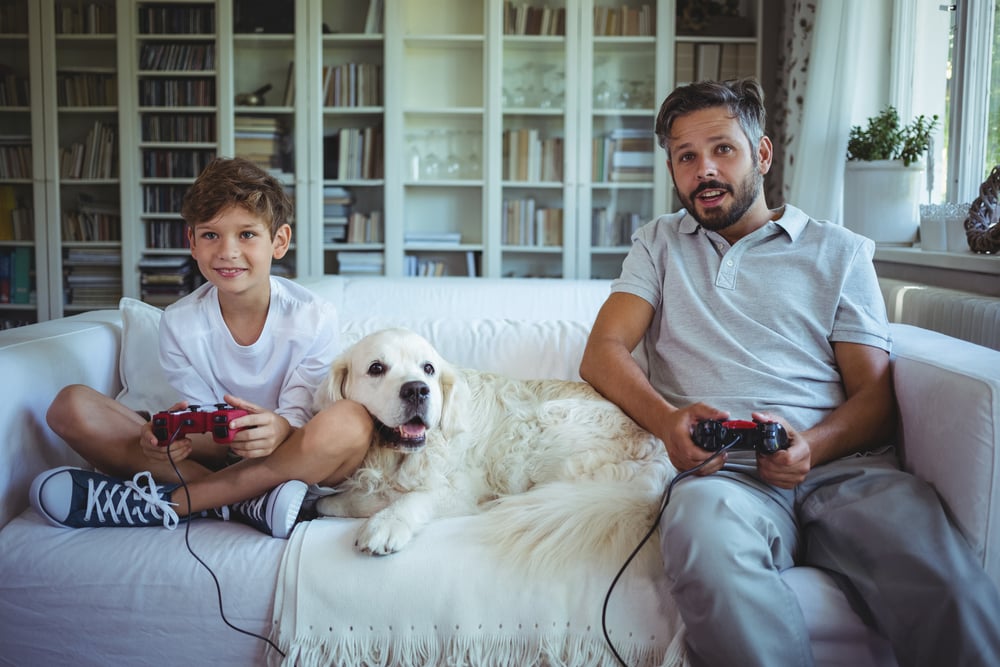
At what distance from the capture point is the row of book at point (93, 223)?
4.43 meters

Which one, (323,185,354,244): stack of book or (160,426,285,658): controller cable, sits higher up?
(323,185,354,244): stack of book

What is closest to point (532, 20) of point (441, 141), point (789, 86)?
point (441, 141)

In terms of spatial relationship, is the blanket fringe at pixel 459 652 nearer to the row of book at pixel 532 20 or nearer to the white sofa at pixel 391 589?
the white sofa at pixel 391 589

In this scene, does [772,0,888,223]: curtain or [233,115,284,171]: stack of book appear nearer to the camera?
[772,0,888,223]: curtain

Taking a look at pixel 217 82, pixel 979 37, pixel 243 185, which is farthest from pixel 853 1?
pixel 217 82

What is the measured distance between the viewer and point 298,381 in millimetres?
1699

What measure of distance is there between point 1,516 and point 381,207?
123 inches

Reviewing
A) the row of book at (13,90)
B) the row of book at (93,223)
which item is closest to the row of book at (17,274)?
the row of book at (93,223)

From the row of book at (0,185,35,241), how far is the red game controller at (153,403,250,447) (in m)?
3.64

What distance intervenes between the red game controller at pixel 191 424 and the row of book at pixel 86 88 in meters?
3.53

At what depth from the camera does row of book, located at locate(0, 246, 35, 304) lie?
4.46 meters

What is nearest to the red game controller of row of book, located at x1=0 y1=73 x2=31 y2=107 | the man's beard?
the man's beard

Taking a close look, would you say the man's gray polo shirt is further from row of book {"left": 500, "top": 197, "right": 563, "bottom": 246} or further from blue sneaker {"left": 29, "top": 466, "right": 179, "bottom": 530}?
row of book {"left": 500, "top": 197, "right": 563, "bottom": 246}

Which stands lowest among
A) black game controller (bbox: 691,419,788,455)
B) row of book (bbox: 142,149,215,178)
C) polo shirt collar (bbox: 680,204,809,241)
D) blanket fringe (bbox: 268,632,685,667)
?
blanket fringe (bbox: 268,632,685,667)
